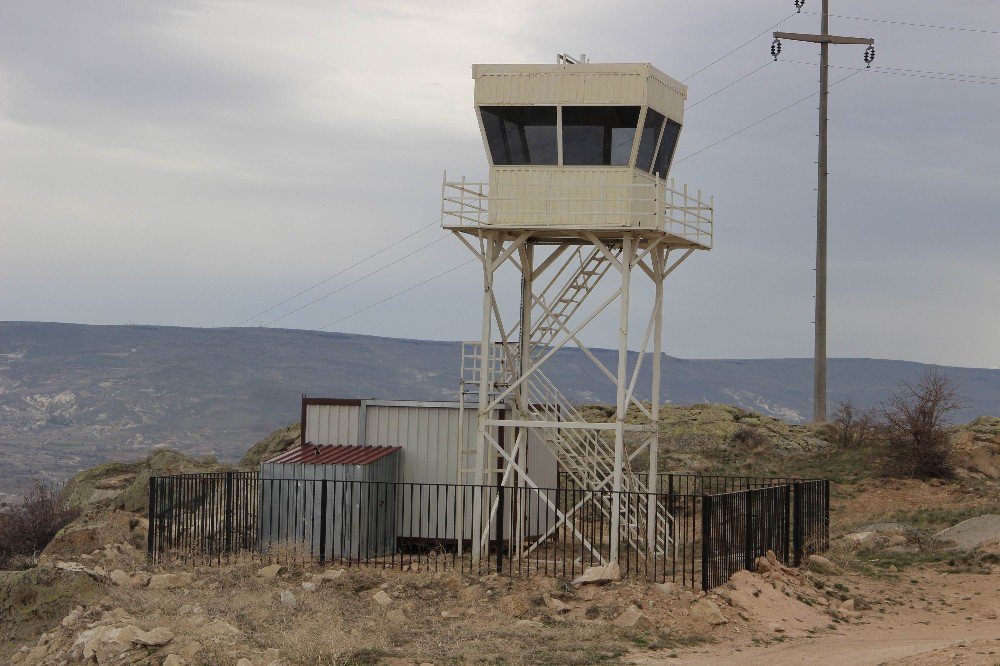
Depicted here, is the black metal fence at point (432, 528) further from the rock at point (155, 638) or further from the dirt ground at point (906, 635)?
the rock at point (155, 638)

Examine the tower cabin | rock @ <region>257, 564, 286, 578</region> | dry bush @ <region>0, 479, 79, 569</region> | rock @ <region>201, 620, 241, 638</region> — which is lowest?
dry bush @ <region>0, 479, 79, 569</region>

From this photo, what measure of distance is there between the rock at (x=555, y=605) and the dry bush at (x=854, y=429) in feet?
84.6

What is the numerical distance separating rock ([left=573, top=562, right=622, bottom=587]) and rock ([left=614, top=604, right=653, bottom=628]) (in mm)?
2110

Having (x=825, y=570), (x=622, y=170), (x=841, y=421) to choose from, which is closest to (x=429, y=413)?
(x=622, y=170)

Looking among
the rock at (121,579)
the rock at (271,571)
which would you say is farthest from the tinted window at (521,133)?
the rock at (121,579)

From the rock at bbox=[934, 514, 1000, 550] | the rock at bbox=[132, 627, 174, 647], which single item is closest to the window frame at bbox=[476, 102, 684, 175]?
the rock at bbox=[934, 514, 1000, 550]

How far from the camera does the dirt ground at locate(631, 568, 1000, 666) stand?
19641 mm

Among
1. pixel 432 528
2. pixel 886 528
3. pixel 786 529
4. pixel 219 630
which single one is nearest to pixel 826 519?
pixel 886 528

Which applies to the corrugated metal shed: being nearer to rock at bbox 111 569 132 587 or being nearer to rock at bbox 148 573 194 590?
rock at bbox 148 573 194 590

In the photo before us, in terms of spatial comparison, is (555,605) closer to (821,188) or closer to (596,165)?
(596,165)

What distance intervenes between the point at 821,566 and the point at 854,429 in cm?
2091

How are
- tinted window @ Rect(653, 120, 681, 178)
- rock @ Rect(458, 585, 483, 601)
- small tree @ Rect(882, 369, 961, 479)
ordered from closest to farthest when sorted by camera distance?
rock @ Rect(458, 585, 483, 601) < tinted window @ Rect(653, 120, 681, 178) < small tree @ Rect(882, 369, 961, 479)

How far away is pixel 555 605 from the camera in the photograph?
2389 centimetres

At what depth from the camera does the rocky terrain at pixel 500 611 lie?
20609 mm
